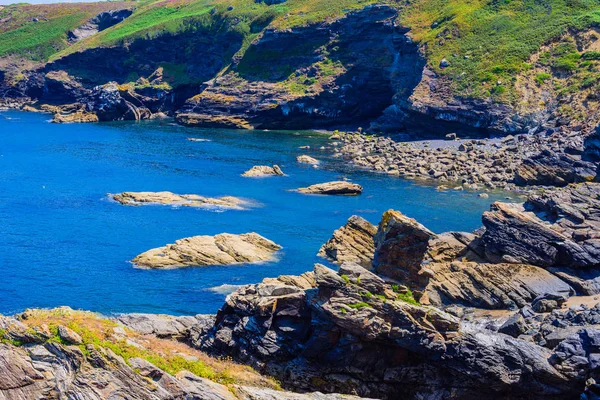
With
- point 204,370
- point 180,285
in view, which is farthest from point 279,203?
point 204,370

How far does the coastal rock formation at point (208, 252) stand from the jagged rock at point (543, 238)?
20477 millimetres

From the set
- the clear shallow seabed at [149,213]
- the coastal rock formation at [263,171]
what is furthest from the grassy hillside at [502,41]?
the coastal rock formation at [263,171]

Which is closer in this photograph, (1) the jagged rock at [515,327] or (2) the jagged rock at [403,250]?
(1) the jagged rock at [515,327]

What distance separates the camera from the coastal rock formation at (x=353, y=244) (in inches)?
2420

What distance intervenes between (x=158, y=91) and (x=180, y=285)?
141391 millimetres

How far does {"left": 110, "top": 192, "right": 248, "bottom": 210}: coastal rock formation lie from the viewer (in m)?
83.9

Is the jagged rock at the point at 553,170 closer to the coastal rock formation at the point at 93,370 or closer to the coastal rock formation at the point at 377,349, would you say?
the coastal rock formation at the point at 377,349

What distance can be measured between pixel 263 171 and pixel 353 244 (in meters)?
45.3

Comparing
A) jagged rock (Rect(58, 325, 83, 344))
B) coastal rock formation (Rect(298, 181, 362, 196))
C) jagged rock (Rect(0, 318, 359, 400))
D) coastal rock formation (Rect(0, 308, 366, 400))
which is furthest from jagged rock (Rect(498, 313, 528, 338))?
coastal rock formation (Rect(298, 181, 362, 196))

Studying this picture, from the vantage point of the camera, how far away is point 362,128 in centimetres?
15462

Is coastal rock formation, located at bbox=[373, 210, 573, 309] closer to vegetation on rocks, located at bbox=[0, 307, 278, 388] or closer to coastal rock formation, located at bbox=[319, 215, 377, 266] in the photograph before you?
coastal rock formation, located at bbox=[319, 215, 377, 266]

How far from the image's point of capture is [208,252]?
62.2 metres

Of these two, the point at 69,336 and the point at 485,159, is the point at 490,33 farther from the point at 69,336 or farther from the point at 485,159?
the point at 69,336

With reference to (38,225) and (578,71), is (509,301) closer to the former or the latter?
(38,225)
